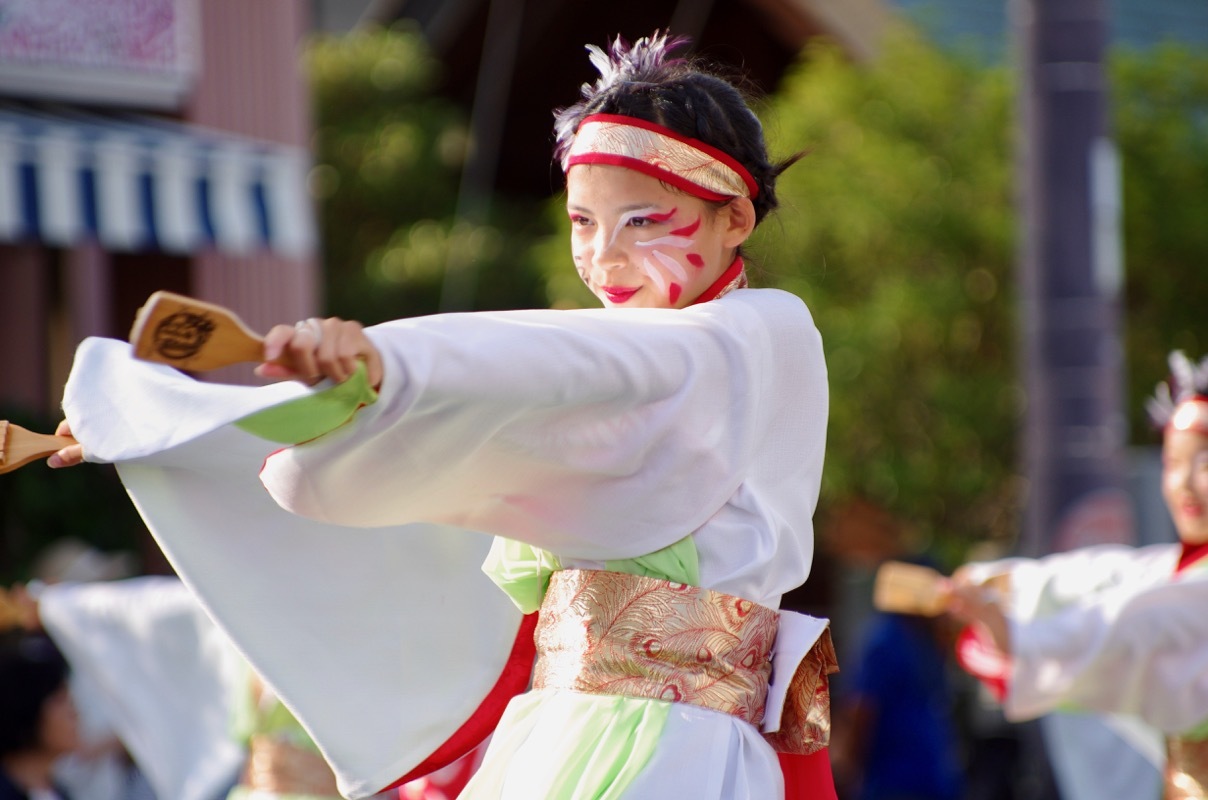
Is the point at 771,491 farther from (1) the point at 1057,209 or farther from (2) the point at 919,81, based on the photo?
(2) the point at 919,81

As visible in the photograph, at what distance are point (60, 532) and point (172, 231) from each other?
1183 mm

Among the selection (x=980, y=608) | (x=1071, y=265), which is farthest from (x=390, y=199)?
(x=980, y=608)

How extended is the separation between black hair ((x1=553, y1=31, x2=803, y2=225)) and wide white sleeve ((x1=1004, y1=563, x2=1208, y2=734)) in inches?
66.7

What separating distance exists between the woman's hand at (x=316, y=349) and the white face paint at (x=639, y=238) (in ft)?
1.80

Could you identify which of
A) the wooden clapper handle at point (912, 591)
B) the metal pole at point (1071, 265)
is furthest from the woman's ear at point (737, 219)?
the metal pole at point (1071, 265)

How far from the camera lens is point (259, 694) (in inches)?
160

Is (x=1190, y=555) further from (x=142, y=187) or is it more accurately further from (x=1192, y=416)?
(x=142, y=187)

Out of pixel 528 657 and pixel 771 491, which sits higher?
pixel 771 491

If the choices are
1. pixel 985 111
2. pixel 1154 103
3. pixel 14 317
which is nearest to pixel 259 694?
pixel 14 317

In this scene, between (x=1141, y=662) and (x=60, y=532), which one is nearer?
(x=1141, y=662)

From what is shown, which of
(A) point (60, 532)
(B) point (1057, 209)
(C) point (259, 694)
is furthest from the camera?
(A) point (60, 532)

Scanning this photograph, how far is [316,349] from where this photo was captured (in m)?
1.61

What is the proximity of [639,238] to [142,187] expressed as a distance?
196 inches

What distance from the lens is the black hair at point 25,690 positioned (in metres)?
4.41
